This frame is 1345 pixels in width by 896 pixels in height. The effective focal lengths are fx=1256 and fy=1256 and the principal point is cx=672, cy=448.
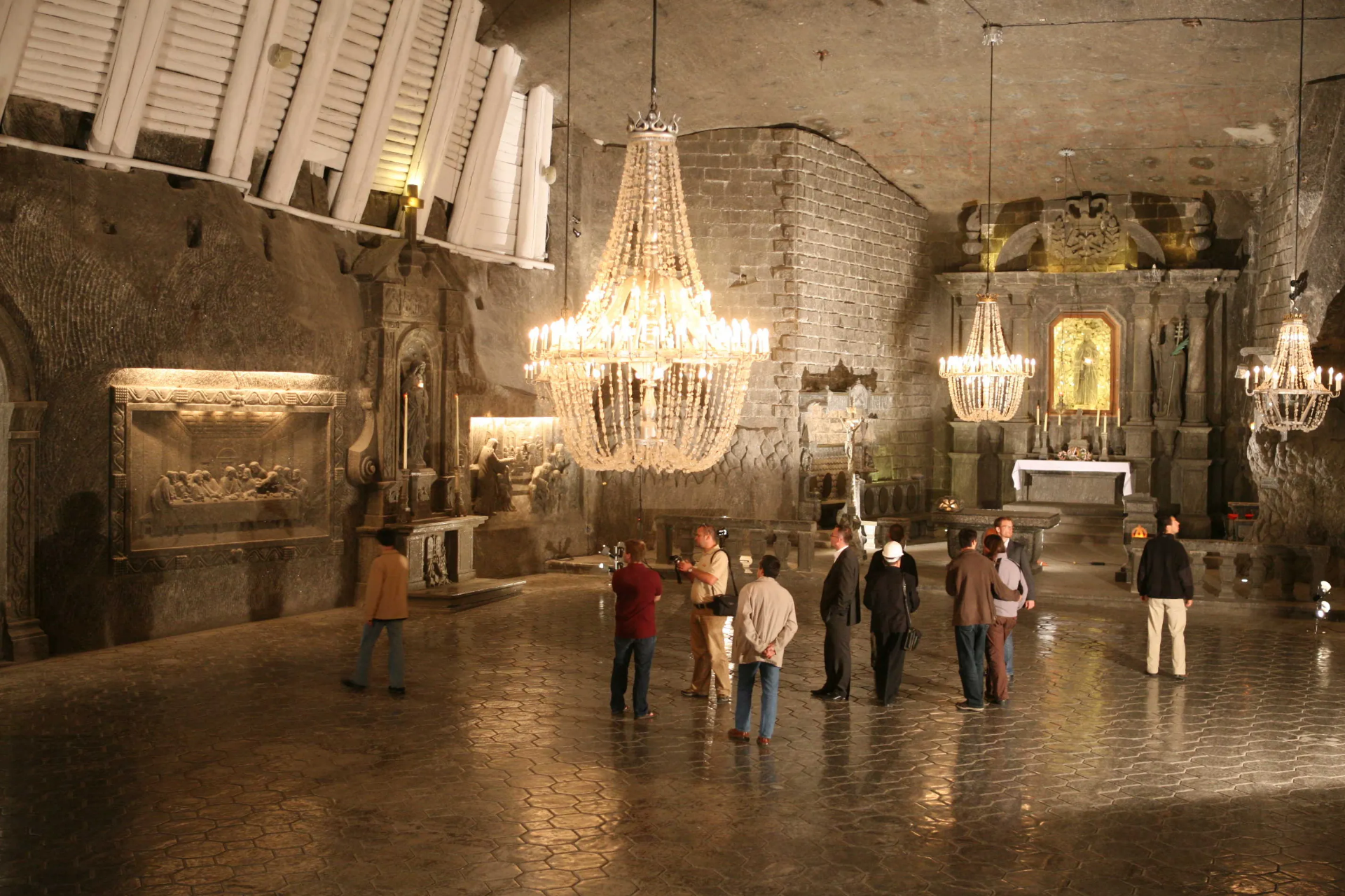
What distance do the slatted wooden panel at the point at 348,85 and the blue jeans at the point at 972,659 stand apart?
7120 mm

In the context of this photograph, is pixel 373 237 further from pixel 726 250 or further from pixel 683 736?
pixel 683 736

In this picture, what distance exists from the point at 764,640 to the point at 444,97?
7310 mm

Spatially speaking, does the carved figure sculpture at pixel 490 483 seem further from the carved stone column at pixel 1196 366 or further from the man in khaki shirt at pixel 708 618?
the carved stone column at pixel 1196 366

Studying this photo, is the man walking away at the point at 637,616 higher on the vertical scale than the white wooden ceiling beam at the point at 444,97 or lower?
lower

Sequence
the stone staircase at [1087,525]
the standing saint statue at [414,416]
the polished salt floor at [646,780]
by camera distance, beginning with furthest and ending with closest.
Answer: the stone staircase at [1087,525] < the standing saint statue at [414,416] < the polished salt floor at [646,780]

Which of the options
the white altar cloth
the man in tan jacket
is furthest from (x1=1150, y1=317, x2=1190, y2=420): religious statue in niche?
the man in tan jacket

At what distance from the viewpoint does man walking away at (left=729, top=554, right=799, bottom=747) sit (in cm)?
687

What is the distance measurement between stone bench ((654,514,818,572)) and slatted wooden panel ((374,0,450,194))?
14.8 feet

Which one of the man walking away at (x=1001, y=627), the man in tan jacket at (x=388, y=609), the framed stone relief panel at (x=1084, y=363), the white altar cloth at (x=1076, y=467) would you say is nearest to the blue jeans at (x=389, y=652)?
the man in tan jacket at (x=388, y=609)

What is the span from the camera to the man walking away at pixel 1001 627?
7984 millimetres

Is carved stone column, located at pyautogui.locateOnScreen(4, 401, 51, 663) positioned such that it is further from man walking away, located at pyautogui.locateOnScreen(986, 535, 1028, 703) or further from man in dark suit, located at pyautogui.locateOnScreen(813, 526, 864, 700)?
man walking away, located at pyautogui.locateOnScreen(986, 535, 1028, 703)

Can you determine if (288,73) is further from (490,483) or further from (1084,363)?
(1084,363)

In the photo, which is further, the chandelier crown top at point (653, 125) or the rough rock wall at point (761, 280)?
the rough rock wall at point (761, 280)

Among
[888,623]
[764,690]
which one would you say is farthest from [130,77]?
[888,623]
